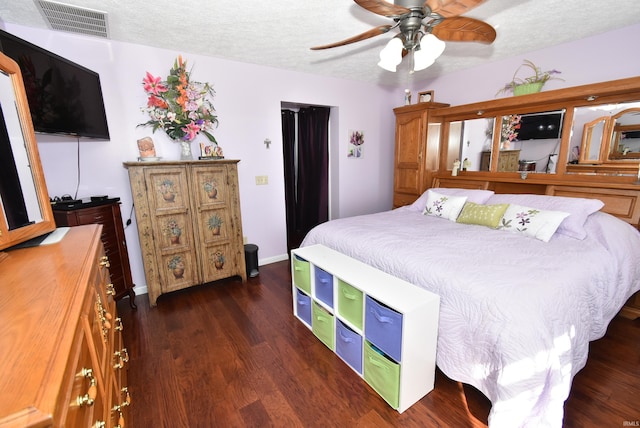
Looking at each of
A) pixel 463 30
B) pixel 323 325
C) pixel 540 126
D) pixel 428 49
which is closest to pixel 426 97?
pixel 540 126

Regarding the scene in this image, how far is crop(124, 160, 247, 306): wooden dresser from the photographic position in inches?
99.0

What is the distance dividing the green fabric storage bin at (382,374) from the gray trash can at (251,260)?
188cm

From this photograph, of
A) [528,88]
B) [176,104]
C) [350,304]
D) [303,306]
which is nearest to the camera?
[350,304]

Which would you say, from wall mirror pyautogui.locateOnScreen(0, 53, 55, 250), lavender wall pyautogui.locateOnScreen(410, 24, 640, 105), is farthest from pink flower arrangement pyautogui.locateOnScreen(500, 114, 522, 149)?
wall mirror pyautogui.locateOnScreen(0, 53, 55, 250)

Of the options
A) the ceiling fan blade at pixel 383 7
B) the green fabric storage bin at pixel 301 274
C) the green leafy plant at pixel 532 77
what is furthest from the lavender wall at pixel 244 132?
the ceiling fan blade at pixel 383 7

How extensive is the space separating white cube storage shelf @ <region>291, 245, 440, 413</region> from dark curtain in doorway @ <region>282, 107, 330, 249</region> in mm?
2315

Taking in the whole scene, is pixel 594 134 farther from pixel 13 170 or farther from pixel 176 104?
pixel 13 170

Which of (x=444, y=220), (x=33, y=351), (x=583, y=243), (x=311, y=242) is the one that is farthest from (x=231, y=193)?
(x=583, y=243)

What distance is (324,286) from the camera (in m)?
2.04

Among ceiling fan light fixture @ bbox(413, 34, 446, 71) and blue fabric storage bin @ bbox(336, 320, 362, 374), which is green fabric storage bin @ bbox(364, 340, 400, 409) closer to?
blue fabric storage bin @ bbox(336, 320, 362, 374)

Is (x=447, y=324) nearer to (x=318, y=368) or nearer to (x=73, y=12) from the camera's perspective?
(x=318, y=368)

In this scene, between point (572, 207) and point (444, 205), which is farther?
point (444, 205)

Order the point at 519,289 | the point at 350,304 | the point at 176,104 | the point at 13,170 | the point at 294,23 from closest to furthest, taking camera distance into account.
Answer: the point at 13,170, the point at 519,289, the point at 350,304, the point at 294,23, the point at 176,104

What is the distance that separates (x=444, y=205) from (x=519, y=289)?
5.48 feet
